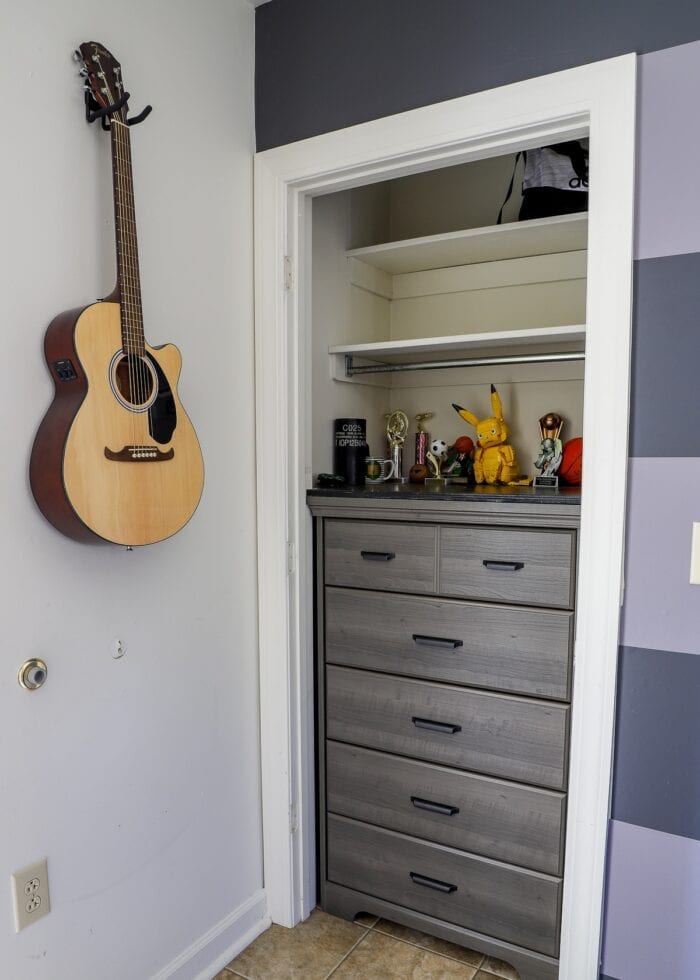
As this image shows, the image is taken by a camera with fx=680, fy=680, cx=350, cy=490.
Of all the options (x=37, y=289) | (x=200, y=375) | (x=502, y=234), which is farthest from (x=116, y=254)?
(x=502, y=234)

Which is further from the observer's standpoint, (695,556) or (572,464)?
(572,464)

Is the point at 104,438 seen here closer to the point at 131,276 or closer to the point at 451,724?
the point at 131,276

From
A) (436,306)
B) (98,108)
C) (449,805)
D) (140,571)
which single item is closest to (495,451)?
(436,306)

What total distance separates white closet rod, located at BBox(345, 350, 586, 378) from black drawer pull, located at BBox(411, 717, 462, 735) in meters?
1.06

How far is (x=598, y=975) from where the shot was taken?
1.57m

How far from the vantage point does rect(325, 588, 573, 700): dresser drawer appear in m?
1.67

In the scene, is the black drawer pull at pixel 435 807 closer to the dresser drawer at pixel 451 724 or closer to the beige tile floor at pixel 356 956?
the dresser drawer at pixel 451 724

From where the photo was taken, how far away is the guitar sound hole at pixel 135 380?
→ 1364mm

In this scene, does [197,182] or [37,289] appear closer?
[37,289]

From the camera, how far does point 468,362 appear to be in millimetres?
2115

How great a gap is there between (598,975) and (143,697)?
1234 mm

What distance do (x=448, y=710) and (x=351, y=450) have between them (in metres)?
0.83

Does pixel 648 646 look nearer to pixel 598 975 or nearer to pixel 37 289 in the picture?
pixel 598 975

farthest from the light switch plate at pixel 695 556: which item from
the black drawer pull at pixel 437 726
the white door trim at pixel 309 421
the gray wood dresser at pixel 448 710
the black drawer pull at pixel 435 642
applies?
the black drawer pull at pixel 437 726
